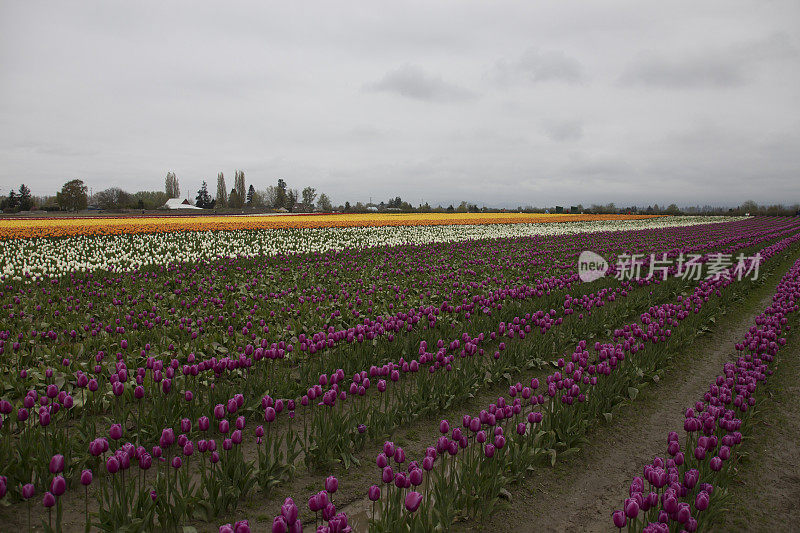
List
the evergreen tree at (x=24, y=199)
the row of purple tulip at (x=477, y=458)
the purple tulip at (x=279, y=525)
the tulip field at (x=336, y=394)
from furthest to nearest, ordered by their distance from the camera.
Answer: the evergreen tree at (x=24, y=199)
the tulip field at (x=336, y=394)
the row of purple tulip at (x=477, y=458)
the purple tulip at (x=279, y=525)

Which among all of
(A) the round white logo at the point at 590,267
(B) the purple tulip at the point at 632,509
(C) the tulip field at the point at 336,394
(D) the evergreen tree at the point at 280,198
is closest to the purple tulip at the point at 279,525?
(C) the tulip field at the point at 336,394

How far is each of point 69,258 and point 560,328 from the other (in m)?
16.0

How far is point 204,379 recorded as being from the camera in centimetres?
568

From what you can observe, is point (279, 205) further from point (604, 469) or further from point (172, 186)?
point (604, 469)

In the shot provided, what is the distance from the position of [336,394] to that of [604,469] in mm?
2663

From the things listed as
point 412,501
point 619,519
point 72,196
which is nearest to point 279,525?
point 412,501

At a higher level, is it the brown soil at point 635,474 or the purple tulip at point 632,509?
the purple tulip at point 632,509

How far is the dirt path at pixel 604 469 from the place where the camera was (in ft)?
12.2

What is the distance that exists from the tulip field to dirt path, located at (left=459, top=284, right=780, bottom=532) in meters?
0.10

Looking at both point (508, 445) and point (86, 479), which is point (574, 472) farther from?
point (86, 479)

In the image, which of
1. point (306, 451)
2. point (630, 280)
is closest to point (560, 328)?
point (306, 451)

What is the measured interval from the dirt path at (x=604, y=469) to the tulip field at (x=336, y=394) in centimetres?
10

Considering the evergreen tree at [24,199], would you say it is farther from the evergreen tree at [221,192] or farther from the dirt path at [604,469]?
the dirt path at [604,469]

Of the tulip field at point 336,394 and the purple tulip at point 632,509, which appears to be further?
the tulip field at point 336,394
